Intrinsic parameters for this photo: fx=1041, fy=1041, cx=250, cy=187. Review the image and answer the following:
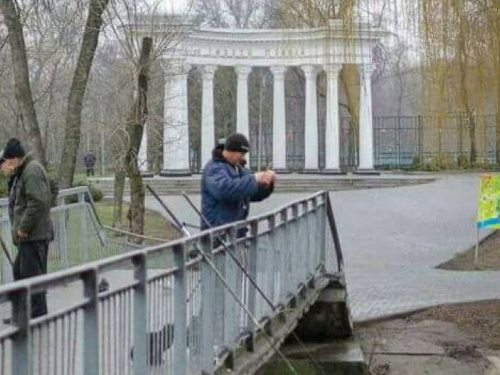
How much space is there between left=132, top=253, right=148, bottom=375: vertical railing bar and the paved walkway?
945cm

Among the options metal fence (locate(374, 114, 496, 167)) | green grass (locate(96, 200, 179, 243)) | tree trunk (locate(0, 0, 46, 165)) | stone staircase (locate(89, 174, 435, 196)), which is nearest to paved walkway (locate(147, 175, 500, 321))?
green grass (locate(96, 200, 179, 243))

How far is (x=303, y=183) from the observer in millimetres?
43625

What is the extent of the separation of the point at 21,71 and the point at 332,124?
30.7 m

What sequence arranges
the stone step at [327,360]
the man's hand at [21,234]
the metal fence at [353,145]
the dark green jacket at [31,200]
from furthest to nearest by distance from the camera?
the metal fence at [353,145], the stone step at [327,360], the man's hand at [21,234], the dark green jacket at [31,200]

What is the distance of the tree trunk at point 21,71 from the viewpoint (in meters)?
18.7

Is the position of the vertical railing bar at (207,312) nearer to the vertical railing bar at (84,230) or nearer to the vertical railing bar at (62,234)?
the vertical railing bar at (62,234)

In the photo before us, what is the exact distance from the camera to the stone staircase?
141 feet

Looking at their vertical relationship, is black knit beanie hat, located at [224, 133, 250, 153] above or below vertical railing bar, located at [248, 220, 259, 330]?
above

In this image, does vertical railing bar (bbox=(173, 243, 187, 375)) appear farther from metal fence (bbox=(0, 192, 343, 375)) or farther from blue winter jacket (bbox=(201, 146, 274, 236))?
blue winter jacket (bbox=(201, 146, 274, 236))

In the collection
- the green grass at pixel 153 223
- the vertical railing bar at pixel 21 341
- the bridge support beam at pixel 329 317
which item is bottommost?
the bridge support beam at pixel 329 317

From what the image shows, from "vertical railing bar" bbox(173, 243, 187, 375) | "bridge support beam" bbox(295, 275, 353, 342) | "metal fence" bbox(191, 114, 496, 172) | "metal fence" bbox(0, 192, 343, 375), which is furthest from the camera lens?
"metal fence" bbox(191, 114, 496, 172)

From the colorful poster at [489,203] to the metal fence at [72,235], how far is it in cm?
671

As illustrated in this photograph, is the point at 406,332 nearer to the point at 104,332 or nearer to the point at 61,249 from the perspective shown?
the point at 61,249

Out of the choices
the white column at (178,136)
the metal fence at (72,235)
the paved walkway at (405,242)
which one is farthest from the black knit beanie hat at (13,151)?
the white column at (178,136)
